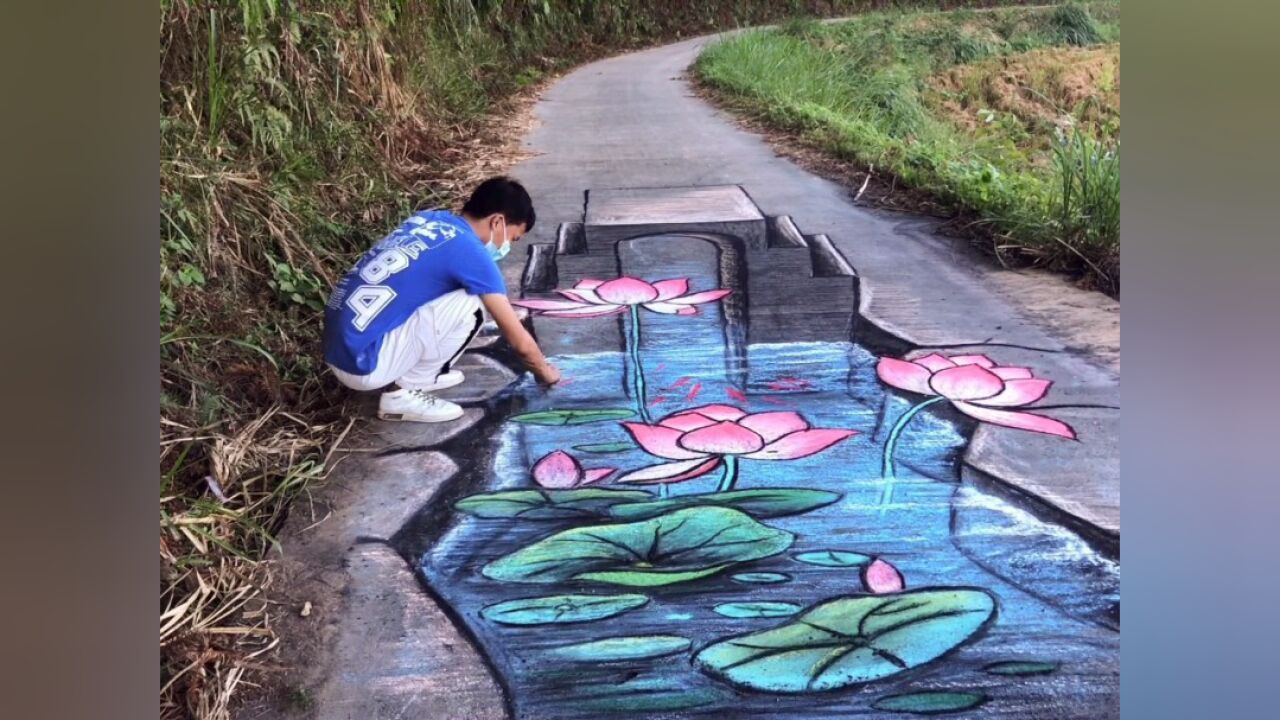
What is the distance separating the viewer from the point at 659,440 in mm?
1864

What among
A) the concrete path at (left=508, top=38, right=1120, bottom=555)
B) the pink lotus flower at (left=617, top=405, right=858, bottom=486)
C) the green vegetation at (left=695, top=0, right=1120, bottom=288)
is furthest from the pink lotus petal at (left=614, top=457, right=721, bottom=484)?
the green vegetation at (left=695, top=0, right=1120, bottom=288)

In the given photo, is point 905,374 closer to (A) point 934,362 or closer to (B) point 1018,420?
(A) point 934,362

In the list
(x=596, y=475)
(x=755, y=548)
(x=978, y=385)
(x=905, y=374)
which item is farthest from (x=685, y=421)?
(x=978, y=385)

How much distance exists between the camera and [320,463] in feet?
6.07

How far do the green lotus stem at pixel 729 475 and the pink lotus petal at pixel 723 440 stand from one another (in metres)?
0.01

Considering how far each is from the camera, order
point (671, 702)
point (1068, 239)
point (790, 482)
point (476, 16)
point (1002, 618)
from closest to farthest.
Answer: point (671, 702)
point (1002, 618)
point (790, 482)
point (1068, 239)
point (476, 16)

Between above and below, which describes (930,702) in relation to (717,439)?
below

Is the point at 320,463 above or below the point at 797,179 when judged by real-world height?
below

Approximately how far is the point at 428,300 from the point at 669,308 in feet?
1.48

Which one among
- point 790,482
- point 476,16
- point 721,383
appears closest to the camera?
point 790,482

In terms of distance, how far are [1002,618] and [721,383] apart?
0.62 metres
